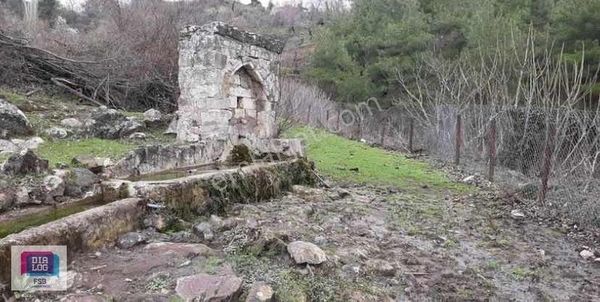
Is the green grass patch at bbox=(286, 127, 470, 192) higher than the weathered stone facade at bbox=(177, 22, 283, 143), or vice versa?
the weathered stone facade at bbox=(177, 22, 283, 143)

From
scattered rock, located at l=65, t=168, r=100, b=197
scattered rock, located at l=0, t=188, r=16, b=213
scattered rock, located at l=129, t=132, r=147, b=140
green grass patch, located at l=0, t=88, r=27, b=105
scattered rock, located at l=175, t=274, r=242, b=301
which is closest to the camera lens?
scattered rock, located at l=175, t=274, r=242, b=301

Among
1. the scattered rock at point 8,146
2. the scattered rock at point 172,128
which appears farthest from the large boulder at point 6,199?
the scattered rock at point 172,128

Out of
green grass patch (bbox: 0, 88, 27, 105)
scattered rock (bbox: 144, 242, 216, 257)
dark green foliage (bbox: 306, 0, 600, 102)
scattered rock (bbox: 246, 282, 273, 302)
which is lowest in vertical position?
scattered rock (bbox: 246, 282, 273, 302)

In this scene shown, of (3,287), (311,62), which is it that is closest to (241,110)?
(3,287)

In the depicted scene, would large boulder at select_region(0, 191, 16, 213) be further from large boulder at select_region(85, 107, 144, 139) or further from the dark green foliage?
the dark green foliage

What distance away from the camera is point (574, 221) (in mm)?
5781

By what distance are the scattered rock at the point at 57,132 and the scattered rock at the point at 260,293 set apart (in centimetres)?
697

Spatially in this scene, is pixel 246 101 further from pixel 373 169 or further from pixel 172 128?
pixel 373 169

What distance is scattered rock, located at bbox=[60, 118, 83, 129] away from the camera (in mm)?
9305

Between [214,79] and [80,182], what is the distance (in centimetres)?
344

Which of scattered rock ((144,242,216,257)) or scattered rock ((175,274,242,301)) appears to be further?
scattered rock ((144,242,216,257))

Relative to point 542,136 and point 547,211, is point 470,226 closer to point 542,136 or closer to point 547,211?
point 547,211

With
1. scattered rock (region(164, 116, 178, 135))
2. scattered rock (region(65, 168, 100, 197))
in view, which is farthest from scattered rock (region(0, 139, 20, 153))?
scattered rock (region(65, 168, 100, 197))

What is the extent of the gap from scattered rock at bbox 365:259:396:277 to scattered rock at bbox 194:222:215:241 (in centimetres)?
126
